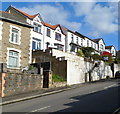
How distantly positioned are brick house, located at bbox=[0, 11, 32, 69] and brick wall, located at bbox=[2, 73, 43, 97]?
171 inches

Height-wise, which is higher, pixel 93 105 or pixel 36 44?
pixel 36 44

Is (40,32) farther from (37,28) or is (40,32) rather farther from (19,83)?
(19,83)

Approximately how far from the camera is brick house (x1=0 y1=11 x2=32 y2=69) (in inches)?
814

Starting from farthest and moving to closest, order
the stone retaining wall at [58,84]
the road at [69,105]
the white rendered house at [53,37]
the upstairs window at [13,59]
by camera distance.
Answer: the white rendered house at [53,37] < the upstairs window at [13,59] < the stone retaining wall at [58,84] < the road at [69,105]

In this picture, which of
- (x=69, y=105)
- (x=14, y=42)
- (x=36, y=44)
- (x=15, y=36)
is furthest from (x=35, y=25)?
(x=69, y=105)

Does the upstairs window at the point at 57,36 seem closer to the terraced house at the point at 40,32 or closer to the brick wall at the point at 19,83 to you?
the terraced house at the point at 40,32

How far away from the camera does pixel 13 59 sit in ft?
70.6

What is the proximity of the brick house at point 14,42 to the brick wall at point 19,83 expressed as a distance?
435 centimetres

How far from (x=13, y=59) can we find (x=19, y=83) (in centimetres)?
603

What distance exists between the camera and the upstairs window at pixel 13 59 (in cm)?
2121

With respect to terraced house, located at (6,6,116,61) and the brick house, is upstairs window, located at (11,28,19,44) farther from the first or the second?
terraced house, located at (6,6,116,61)

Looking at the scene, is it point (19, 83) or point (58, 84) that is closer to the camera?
point (19, 83)

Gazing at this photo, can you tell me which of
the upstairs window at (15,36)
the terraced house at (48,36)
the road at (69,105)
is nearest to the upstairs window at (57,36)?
the terraced house at (48,36)

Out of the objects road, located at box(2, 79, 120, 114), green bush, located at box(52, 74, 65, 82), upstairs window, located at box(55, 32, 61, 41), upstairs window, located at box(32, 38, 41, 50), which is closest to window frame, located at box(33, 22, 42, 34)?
upstairs window, located at box(32, 38, 41, 50)
